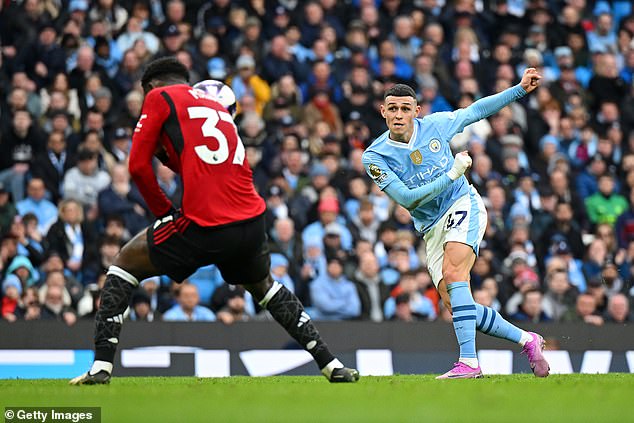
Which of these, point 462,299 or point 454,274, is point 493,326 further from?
point 454,274

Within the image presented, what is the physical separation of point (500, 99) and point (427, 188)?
3.36ft

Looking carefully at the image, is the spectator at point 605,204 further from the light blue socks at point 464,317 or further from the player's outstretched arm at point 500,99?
the light blue socks at point 464,317

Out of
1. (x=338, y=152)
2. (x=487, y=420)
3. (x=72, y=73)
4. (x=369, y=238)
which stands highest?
(x=72, y=73)

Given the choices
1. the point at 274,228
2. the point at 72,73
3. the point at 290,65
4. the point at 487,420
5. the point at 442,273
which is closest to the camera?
the point at 487,420

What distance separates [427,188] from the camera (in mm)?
9602

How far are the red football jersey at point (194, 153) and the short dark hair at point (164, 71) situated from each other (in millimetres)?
300

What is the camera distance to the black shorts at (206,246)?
8391 millimetres

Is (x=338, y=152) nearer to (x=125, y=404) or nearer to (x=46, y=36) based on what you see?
(x=46, y=36)

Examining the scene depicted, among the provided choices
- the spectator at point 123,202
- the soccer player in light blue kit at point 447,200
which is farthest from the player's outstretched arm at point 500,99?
the spectator at point 123,202

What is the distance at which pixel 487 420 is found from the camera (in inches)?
245

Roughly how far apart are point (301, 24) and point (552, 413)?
45.1 feet

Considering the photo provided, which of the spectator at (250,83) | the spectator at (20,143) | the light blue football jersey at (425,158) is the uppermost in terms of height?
the spectator at (250,83)

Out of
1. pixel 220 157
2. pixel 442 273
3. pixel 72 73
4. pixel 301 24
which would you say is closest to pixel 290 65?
pixel 301 24

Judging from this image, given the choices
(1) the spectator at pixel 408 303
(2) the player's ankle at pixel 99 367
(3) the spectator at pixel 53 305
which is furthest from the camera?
(1) the spectator at pixel 408 303
